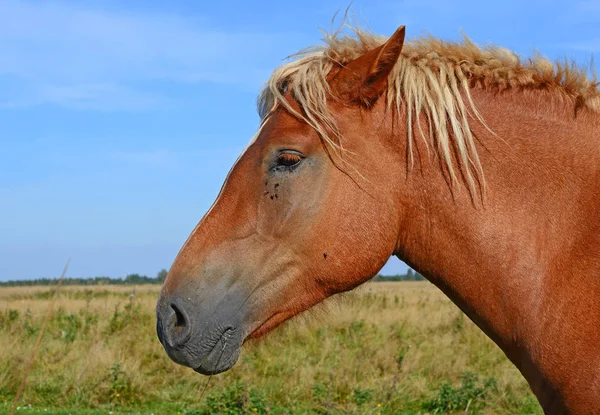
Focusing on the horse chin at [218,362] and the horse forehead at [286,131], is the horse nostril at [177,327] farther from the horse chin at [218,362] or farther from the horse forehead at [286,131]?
the horse forehead at [286,131]

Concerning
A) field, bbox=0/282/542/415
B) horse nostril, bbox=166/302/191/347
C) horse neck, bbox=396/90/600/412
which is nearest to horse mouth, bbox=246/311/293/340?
horse nostril, bbox=166/302/191/347

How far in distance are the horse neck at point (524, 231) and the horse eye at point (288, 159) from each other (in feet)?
1.52

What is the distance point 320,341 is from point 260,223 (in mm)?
8710

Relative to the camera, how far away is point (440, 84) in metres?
2.71

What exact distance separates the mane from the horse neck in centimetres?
6

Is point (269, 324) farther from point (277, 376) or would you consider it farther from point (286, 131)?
point (277, 376)

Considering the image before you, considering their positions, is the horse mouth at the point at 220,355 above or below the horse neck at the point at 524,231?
below

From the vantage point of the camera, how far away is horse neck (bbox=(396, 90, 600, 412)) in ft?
7.95

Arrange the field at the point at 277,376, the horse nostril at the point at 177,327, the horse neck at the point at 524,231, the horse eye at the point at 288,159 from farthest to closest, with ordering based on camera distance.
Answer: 1. the field at the point at 277,376
2. the horse eye at the point at 288,159
3. the horse nostril at the point at 177,327
4. the horse neck at the point at 524,231

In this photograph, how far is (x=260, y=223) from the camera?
264 cm

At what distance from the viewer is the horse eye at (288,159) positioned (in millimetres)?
2664

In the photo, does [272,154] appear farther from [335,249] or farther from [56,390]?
[56,390]

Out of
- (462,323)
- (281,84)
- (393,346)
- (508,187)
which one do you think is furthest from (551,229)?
(462,323)

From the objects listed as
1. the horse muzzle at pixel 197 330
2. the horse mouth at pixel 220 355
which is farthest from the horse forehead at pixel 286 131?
the horse mouth at pixel 220 355
